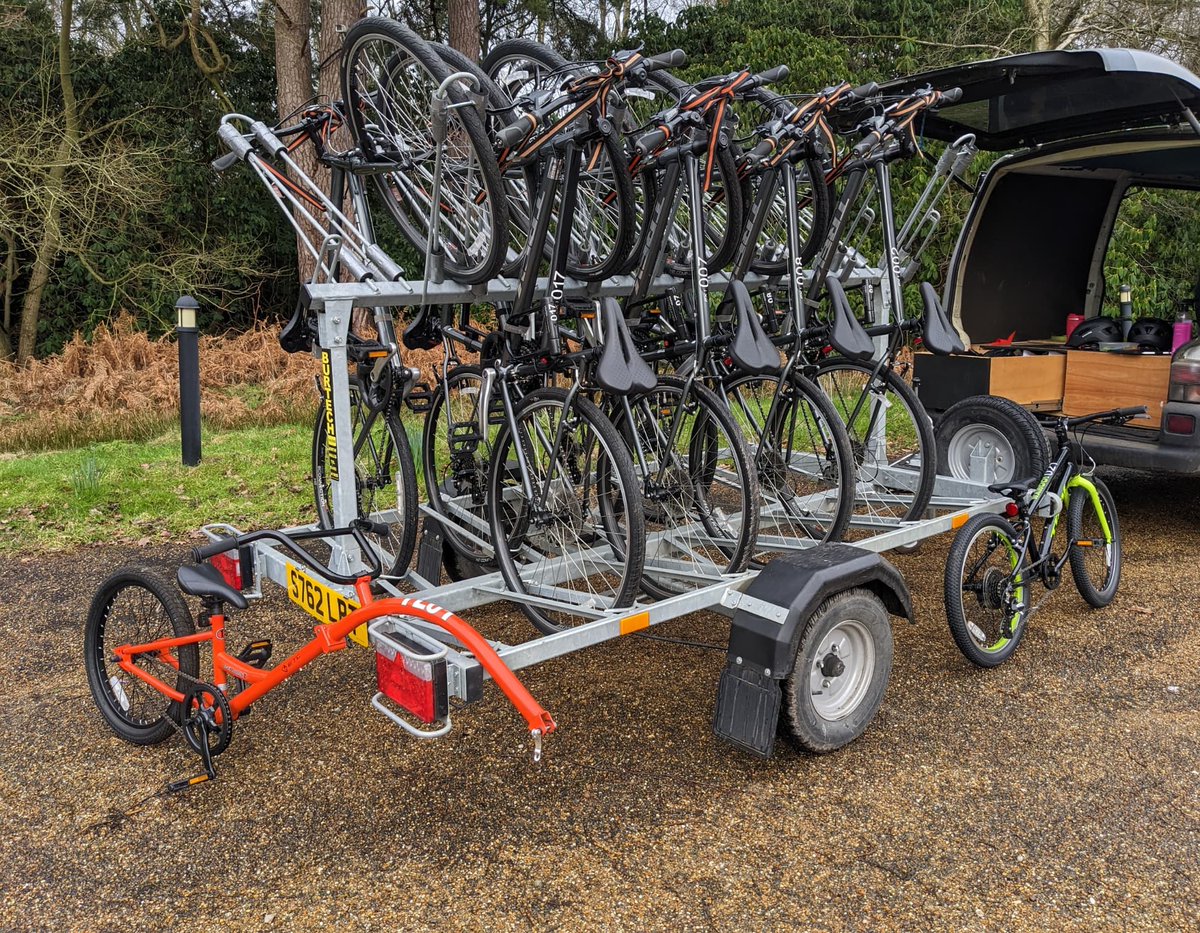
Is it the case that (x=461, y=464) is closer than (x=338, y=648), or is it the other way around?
(x=338, y=648)

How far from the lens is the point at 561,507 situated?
3.82 metres

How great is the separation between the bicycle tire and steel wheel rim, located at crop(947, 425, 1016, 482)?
7.20 feet

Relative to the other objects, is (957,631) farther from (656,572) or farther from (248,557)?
(248,557)

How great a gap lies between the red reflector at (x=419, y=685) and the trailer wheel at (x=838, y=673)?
45.5 inches

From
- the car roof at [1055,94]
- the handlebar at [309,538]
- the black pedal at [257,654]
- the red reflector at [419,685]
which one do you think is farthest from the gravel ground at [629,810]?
the car roof at [1055,94]

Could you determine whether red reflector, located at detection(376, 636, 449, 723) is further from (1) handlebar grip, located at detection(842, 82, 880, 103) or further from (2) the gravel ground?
(1) handlebar grip, located at detection(842, 82, 880, 103)

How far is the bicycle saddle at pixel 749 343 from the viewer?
3633 mm

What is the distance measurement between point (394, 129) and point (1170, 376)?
4168mm

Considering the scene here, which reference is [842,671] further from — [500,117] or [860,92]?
[860,92]

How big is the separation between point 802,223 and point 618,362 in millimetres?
2576

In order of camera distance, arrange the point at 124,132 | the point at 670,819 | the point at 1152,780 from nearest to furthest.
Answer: the point at 670,819, the point at 1152,780, the point at 124,132

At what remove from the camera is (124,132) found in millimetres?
13969

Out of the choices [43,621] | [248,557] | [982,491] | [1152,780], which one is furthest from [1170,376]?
[43,621]

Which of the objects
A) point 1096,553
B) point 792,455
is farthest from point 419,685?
point 1096,553
